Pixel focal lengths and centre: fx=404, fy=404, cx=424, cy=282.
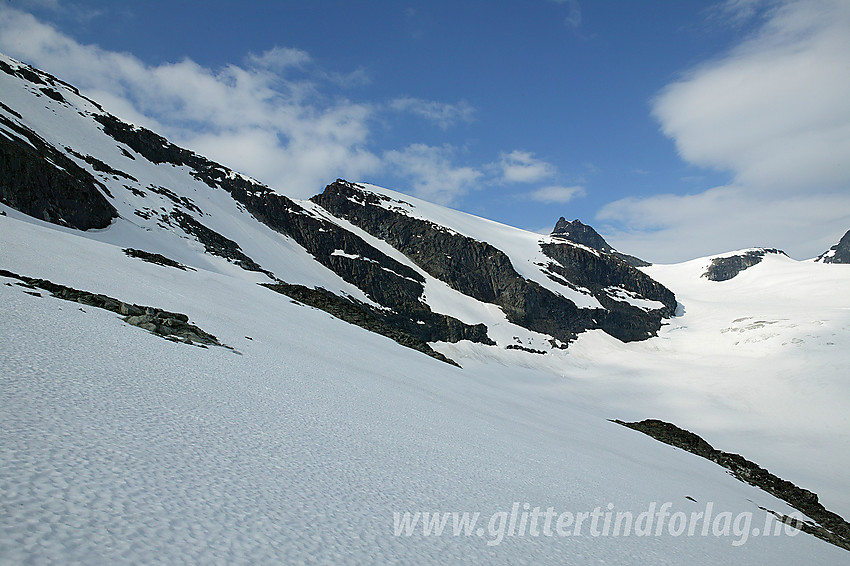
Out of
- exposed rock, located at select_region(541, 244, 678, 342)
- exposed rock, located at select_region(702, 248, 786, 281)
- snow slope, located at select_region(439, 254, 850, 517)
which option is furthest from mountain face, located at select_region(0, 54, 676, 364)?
exposed rock, located at select_region(702, 248, 786, 281)

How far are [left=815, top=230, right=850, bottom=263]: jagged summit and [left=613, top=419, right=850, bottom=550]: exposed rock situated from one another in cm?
15360

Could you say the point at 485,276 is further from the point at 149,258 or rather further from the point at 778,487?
the point at 149,258

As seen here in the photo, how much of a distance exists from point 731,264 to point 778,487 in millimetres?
140906

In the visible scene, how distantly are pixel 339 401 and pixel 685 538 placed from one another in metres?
6.11

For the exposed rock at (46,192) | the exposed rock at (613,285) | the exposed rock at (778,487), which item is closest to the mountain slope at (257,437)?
the exposed rock at (46,192)

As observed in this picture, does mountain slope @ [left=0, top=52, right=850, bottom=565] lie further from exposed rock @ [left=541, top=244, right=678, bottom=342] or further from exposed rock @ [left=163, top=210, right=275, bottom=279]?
exposed rock @ [left=541, top=244, right=678, bottom=342]

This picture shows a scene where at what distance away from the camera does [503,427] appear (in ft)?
34.1

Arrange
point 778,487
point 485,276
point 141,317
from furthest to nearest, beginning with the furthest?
point 485,276
point 778,487
point 141,317

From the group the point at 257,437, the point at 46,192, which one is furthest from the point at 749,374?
the point at 46,192

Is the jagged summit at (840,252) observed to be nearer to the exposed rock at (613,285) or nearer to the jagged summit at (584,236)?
the jagged summit at (584,236)

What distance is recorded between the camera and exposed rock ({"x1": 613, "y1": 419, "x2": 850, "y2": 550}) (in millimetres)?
14965

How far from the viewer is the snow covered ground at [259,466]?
8.27 ft

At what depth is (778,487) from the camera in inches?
888

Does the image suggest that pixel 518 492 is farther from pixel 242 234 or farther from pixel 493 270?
pixel 493 270
